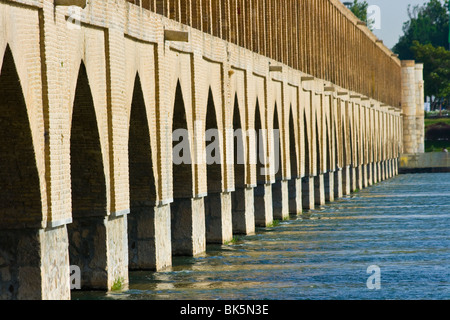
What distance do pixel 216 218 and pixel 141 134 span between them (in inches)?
234

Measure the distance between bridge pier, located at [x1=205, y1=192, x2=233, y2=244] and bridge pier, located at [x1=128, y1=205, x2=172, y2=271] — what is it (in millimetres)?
5078

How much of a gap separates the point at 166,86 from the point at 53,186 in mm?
6554

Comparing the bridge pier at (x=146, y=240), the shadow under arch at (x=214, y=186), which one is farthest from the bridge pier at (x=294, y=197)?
the bridge pier at (x=146, y=240)

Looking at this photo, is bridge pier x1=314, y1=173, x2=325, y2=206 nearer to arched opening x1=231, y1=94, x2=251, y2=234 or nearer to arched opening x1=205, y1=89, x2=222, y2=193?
arched opening x1=231, y1=94, x2=251, y2=234

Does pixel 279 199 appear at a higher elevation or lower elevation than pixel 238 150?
lower

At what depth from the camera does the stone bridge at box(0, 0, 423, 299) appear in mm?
14617

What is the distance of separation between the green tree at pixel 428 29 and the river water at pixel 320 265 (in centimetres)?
10512

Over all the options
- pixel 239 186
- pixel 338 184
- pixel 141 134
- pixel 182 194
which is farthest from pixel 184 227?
pixel 338 184

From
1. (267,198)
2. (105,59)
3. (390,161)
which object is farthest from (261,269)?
(390,161)

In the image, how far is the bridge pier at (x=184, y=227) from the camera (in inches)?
903

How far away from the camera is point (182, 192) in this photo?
22984 mm

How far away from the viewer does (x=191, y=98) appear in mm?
23422

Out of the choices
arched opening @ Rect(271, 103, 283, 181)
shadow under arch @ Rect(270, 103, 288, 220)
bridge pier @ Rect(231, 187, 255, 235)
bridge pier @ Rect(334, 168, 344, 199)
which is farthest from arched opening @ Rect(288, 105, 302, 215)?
bridge pier @ Rect(334, 168, 344, 199)

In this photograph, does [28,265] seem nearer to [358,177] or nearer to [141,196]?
[141,196]
